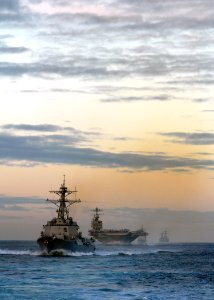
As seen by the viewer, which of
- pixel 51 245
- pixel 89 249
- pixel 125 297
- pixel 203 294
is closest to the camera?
pixel 125 297

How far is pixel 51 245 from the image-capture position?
11944 centimetres

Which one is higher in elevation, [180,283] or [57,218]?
[57,218]

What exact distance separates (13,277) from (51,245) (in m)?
50.4

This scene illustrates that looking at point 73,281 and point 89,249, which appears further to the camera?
point 89,249

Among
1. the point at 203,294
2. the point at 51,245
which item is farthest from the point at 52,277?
the point at 51,245

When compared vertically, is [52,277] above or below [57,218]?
below

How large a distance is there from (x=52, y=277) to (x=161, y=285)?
558 inches

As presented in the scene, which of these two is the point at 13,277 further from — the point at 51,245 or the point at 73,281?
the point at 51,245

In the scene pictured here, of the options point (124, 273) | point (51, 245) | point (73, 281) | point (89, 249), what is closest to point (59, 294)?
point (73, 281)

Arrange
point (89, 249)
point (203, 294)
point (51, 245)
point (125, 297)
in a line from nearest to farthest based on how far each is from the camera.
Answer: point (125, 297) < point (203, 294) < point (51, 245) < point (89, 249)

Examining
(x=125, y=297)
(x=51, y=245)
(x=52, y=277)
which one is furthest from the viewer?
(x=51, y=245)

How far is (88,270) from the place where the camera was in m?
80.0

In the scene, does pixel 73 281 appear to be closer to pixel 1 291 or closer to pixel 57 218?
pixel 1 291

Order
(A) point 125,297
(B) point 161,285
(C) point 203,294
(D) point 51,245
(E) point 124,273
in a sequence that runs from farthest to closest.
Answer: (D) point 51,245 < (E) point 124,273 < (B) point 161,285 < (C) point 203,294 < (A) point 125,297
